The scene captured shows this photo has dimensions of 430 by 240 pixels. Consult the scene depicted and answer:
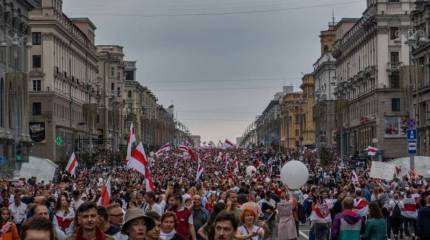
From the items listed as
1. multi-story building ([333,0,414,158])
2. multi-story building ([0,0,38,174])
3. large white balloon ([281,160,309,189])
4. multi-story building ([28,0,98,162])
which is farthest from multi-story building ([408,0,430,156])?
large white balloon ([281,160,309,189])

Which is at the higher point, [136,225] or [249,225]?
[136,225]

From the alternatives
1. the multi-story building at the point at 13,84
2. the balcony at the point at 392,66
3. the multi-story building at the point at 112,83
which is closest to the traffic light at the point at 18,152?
the multi-story building at the point at 13,84

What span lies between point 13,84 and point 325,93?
3096 inches

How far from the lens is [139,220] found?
745 centimetres

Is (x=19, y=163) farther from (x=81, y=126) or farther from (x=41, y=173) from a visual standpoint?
(x=81, y=126)

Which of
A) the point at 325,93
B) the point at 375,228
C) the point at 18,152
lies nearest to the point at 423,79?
the point at 18,152

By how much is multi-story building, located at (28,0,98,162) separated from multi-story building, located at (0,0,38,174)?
540 inches

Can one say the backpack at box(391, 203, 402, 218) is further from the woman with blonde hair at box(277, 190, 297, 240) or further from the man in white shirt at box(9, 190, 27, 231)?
the man in white shirt at box(9, 190, 27, 231)

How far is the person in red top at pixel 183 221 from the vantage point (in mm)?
14867

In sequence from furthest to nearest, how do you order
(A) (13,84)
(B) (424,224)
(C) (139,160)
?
(A) (13,84) < (C) (139,160) < (B) (424,224)

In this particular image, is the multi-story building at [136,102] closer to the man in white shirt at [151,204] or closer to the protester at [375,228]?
the man in white shirt at [151,204]

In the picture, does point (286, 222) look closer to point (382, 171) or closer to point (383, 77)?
point (382, 171)

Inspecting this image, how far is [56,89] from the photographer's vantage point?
96062 millimetres

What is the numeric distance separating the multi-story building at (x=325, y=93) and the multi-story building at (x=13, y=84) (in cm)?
4853
